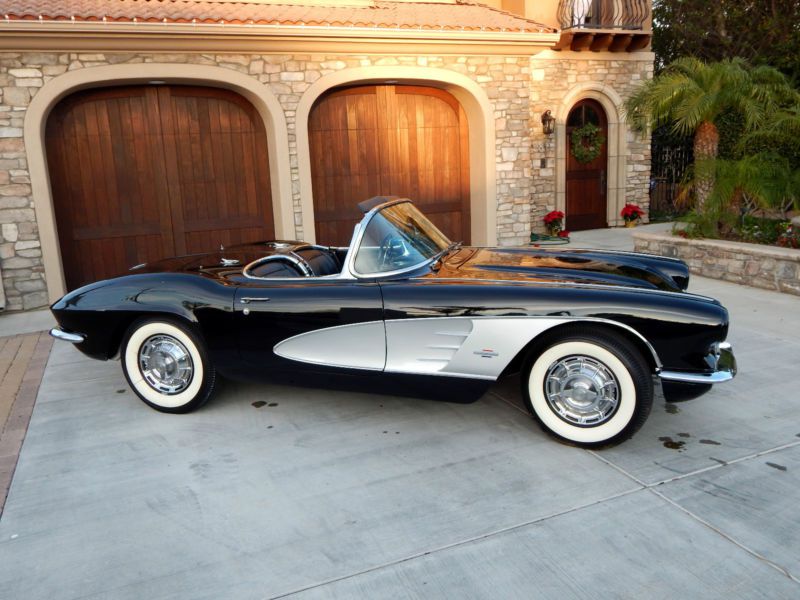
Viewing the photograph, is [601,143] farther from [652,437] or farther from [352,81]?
[652,437]

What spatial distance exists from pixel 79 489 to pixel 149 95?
671cm

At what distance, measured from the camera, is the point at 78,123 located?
8469 millimetres

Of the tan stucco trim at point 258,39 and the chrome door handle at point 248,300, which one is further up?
the tan stucco trim at point 258,39

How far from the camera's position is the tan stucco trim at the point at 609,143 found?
12.8 m

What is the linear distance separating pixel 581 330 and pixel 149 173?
7.18m

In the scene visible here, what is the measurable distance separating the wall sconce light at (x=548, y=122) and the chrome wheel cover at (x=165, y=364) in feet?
32.6

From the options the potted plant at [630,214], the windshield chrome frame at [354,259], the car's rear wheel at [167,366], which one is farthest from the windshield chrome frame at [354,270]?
the potted plant at [630,214]

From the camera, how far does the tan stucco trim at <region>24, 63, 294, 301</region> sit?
306 inches

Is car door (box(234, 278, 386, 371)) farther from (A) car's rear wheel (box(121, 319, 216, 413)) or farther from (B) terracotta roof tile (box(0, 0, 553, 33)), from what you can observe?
(B) terracotta roof tile (box(0, 0, 553, 33))

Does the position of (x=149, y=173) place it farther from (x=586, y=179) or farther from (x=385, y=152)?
(x=586, y=179)

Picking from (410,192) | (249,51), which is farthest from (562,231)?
(249,51)

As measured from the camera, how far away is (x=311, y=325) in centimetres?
388

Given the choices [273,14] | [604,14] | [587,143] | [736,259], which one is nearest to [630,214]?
[587,143]

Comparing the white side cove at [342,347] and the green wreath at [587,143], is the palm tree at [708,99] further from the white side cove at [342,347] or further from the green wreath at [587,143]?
the white side cove at [342,347]
